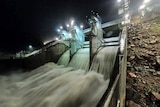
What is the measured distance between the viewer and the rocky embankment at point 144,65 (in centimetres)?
506

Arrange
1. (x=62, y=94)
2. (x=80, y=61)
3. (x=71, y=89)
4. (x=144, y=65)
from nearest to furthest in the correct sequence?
(x=144, y=65) → (x=62, y=94) → (x=71, y=89) → (x=80, y=61)

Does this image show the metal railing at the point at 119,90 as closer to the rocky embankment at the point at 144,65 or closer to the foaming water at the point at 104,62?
the rocky embankment at the point at 144,65

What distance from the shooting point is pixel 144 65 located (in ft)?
19.2

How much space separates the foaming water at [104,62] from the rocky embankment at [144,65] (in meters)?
0.91

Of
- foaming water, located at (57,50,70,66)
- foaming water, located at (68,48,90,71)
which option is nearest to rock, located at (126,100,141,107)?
foaming water, located at (68,48,90,71)

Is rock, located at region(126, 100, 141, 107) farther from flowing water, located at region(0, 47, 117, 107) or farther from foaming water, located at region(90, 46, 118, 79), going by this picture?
foaming water, located at region(90, 46, 118, 79)

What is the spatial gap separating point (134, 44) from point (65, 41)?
21.7 feet

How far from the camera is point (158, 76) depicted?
5.26m

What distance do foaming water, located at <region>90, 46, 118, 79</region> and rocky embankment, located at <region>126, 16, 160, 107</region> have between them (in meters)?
0.91

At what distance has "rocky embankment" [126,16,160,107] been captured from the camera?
506 centimetres

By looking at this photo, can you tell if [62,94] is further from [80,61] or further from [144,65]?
[80,61]

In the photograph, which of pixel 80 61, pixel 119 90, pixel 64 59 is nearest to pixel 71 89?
pixel 119 90

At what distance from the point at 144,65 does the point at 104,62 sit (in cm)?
220

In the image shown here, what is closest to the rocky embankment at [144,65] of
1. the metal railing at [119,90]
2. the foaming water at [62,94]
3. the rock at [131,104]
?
the rock at [131,104]
